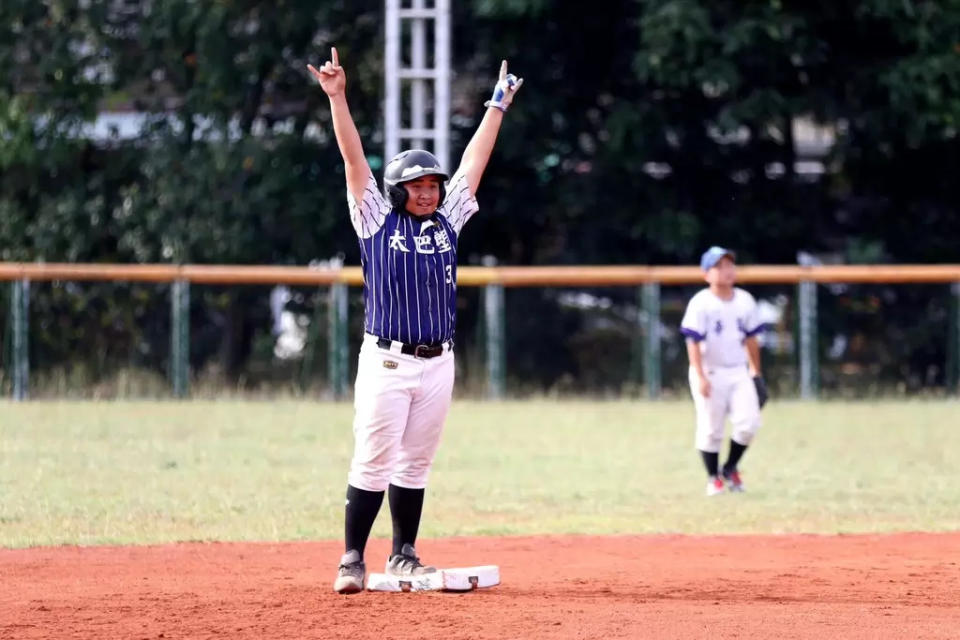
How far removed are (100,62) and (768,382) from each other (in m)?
11.0

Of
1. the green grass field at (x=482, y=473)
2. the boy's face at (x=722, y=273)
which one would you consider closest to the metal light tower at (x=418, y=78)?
the green grass field at (x=482, y=473)

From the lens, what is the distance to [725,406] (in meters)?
13.2

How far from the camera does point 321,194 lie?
23594 millimetres

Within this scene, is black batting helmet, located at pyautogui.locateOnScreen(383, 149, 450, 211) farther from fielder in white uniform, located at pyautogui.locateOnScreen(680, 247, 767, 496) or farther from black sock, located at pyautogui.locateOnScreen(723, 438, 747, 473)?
black sock, located at pyautogui.locateOnScreen(723, 438, 747, 473)

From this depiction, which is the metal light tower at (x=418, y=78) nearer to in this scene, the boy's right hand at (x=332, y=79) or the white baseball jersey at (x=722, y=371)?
the white baseball jersey at (x=722, y=371)

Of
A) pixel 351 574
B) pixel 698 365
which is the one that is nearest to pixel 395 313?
pixel 351 574

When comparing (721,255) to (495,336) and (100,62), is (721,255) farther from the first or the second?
(100,62)

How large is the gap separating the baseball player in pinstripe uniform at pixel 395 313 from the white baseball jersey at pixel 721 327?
526cm

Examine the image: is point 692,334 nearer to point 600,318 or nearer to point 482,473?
point 482,473

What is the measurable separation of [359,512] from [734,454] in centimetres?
582

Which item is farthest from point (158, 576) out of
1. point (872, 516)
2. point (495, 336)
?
point (495, 336)

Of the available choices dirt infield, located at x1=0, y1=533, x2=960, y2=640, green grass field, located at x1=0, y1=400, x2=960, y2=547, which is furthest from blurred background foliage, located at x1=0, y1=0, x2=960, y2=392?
dirt infield, located at x1=0, y1=533, x2=960, y2=640

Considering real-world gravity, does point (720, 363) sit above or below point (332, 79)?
below

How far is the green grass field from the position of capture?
1159cm
